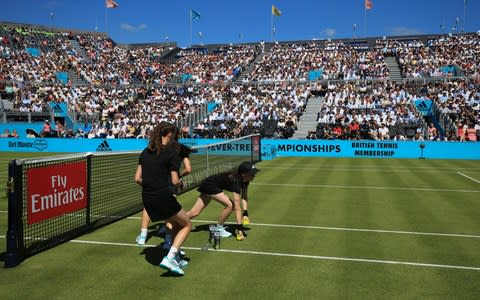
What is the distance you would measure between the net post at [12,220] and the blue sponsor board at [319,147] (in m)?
17.3

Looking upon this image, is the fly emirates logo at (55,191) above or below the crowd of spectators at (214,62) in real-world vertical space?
below

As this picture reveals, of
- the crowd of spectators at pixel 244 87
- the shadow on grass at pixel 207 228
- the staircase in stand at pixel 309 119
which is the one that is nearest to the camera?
the shadow on grass at pixel 207 228

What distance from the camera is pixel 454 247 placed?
8219 millimetres

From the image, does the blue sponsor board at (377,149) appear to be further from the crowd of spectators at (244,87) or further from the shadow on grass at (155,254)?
the shadow on grass at (155,254)

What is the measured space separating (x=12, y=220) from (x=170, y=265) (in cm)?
282

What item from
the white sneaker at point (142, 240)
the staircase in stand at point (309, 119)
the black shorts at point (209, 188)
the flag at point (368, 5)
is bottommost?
the white sneaker at point (142, 240)

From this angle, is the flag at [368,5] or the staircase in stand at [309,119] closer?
the staircase in stand at [309,119]

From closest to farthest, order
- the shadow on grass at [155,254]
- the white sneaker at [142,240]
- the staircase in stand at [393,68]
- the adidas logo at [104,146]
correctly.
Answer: the shadow on grass at [155,254]
the white sneaker at [142,240]
the adidas logo at [104,146]
the staircase in stand at [393,68]

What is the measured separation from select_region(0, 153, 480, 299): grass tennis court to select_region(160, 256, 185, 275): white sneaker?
168 mm

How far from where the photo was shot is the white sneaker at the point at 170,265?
Answer: 6.27 metres

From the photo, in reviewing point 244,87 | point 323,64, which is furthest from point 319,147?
point 323,64

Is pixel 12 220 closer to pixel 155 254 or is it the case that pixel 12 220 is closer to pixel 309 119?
pixel 155 254

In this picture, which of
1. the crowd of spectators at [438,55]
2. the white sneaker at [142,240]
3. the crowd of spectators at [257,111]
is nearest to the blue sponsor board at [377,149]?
the crowd of spectators at [257,111]

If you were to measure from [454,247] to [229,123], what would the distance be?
2725 cm
